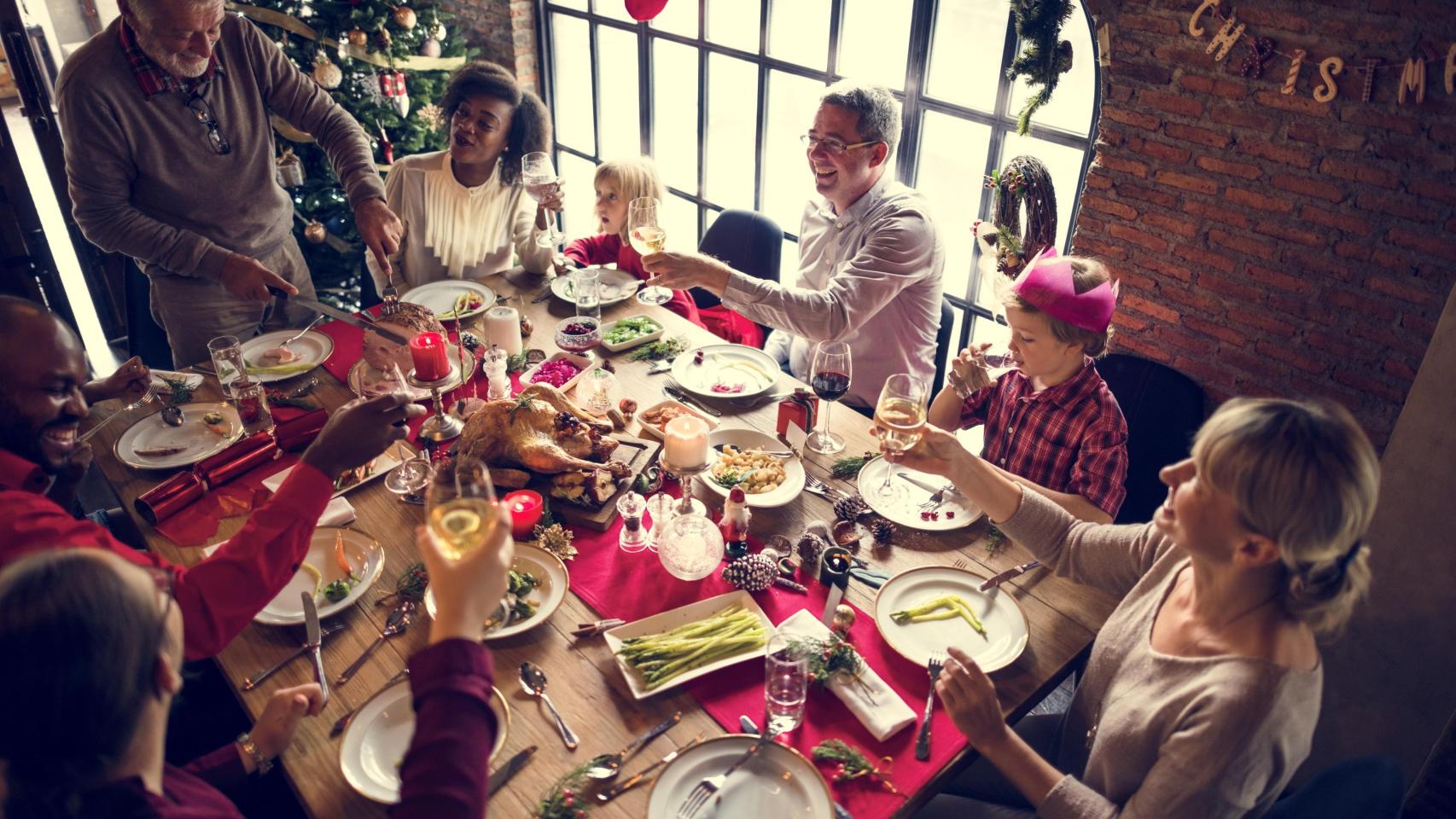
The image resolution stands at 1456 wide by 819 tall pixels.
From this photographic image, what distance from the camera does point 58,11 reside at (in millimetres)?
4551

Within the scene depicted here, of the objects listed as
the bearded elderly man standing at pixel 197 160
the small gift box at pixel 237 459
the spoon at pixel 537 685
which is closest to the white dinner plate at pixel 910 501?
the spoon at pixel 537 685

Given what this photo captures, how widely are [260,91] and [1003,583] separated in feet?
10.4

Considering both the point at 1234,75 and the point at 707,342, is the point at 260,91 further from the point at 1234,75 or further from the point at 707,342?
the point at 1234,75

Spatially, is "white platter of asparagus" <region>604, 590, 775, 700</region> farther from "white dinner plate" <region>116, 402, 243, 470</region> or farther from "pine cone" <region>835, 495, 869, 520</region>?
"white dinner plate" <region>116, 402, 243, 470</region>

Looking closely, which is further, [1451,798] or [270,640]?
[1451,798]

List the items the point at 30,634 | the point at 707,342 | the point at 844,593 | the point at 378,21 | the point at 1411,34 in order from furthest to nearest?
the point at 378,21 < the point at 707,342 < the point at 1411,34 < the point at 844,593 < the point at 30,634

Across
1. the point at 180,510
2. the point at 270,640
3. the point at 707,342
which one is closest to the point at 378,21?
the point at 707,342

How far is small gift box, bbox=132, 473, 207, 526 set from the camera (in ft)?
7.07

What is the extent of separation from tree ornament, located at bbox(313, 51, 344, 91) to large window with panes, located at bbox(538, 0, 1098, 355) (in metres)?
1.75

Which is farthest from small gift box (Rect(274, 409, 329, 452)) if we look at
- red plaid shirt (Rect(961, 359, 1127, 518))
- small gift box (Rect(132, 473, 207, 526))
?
red plaid shirt (Rect(961, 359, 1127, 518))

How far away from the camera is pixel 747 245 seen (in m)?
3.90

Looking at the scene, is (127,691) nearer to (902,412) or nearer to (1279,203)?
(902,412)

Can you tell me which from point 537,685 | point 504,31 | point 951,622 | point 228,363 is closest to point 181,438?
point 228,363

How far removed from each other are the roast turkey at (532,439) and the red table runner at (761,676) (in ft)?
0.65
